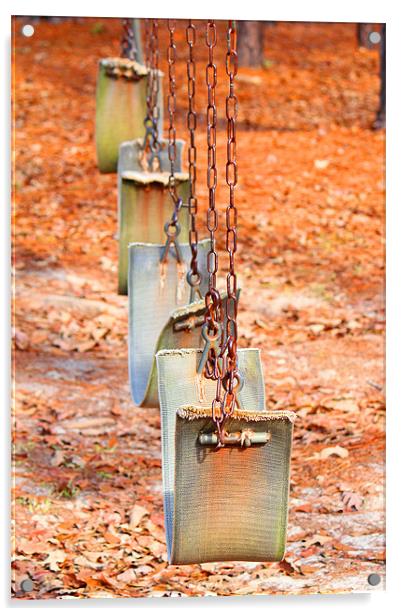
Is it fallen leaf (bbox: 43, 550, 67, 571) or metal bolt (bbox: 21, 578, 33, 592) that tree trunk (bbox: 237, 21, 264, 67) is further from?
metal bolt (bbox: 21, 578, 33, 592)

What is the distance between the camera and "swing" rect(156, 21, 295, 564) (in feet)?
5.18

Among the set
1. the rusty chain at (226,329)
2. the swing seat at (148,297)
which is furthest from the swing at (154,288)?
the rusty chain at (226,329)

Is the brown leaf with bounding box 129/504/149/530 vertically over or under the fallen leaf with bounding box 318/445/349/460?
under

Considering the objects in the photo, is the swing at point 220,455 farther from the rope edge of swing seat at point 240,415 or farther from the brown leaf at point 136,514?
the brown leaf at point 136,514

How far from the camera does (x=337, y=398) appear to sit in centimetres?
334

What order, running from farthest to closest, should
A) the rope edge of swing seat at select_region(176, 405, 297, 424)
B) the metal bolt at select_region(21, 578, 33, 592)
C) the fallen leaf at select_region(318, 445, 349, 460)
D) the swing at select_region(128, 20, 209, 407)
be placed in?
the fallen leaf at select_region(318, 445, 349, 460)
the metal bolt at select_region(21, 578, 33, 592)
the swing at select_region(128, 20, 209, 407)
the rope edge of swing seat at select_region(176, 405, 297, 424)

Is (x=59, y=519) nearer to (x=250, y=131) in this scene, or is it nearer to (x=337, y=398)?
(x=337, y=398)

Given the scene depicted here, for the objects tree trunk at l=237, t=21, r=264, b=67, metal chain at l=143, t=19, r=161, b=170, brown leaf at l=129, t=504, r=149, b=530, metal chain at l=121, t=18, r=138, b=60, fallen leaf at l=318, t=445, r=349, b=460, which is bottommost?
brown leaf at l=129, t=504, r=149, b=530

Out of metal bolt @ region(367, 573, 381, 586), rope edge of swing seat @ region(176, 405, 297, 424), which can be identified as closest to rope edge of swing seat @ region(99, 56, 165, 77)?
metal bolt @ region(367, 573, 381, 586)

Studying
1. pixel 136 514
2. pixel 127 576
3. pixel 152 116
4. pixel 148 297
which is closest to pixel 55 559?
pixel 127 576

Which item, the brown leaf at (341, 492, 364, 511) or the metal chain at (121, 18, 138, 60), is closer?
the brown leaf at (341, 492, 364, 511)

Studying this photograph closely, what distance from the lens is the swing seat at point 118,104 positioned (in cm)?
290
